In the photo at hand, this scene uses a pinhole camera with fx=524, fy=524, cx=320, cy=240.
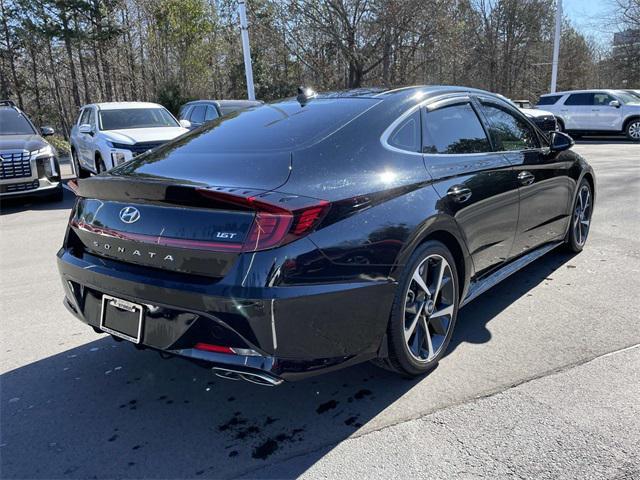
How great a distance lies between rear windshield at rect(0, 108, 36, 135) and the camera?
970cm

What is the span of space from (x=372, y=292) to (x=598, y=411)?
134 cm

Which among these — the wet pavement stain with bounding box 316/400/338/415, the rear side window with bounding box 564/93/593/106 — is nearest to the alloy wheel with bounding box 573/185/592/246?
the wet pavement stain with bounding box 316/400/338/415

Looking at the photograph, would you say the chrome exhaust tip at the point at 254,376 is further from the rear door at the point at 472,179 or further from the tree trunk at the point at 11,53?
the tree trunk at the point at 11,53

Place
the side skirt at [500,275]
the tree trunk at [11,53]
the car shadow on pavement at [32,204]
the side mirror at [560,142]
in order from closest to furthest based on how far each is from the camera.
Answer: the side skirt at [500,275]
the side mirror at [560,142]
the car shadow on pavement at [32,204]
the tree trunk at [11,53]

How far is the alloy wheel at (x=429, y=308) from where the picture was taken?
2.96m

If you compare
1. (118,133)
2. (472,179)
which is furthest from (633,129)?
(472,179)

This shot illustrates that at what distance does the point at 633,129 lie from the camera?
18094mm

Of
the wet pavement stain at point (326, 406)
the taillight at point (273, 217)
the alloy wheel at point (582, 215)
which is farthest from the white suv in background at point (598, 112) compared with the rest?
the taillight at point (273, 217)

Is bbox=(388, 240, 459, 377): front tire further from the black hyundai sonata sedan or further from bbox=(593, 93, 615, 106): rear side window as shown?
bbox=(593, 93, 615, 106): rear side window

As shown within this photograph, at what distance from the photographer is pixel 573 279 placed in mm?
4688

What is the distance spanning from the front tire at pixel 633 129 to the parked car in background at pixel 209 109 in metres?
13.4

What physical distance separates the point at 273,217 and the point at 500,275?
2.23 metres

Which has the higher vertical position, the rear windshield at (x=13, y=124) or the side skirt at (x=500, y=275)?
the rear windshield at (x=13, y=124)

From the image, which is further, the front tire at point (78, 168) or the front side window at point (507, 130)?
the front tire at point (78, 168)
